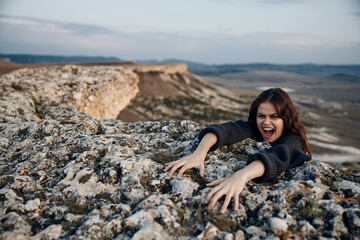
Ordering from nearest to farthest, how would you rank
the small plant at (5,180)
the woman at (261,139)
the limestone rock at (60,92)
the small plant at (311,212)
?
the small plant at (311,212)
the woman at (261,139)
the small plant at (5,180)
the limestone rock at (60,92)

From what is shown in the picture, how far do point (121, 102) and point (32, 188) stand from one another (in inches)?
356

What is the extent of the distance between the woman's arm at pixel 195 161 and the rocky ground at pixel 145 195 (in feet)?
0.34

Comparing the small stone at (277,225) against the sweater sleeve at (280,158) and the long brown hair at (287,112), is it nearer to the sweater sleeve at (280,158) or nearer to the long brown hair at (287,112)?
the sweater sleeve at (280,158)

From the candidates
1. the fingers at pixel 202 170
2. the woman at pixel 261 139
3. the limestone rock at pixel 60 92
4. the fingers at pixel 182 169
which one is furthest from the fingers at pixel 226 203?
the limestone rock at pixel 60 92

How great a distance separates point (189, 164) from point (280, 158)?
3.70 ft

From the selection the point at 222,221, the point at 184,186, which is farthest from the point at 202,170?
the point at 222,221

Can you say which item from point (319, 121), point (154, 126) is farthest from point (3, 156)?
point (319, 121)

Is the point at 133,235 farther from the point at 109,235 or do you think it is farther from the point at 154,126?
the point at 154,126

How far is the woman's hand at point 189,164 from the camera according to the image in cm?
335

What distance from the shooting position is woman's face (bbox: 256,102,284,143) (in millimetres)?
3898

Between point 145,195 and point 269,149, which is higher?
point 269,149

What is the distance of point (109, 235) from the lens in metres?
2.54

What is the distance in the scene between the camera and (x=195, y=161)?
11.5 ft

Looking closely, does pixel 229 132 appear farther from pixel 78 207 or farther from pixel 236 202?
pixel 78 207
